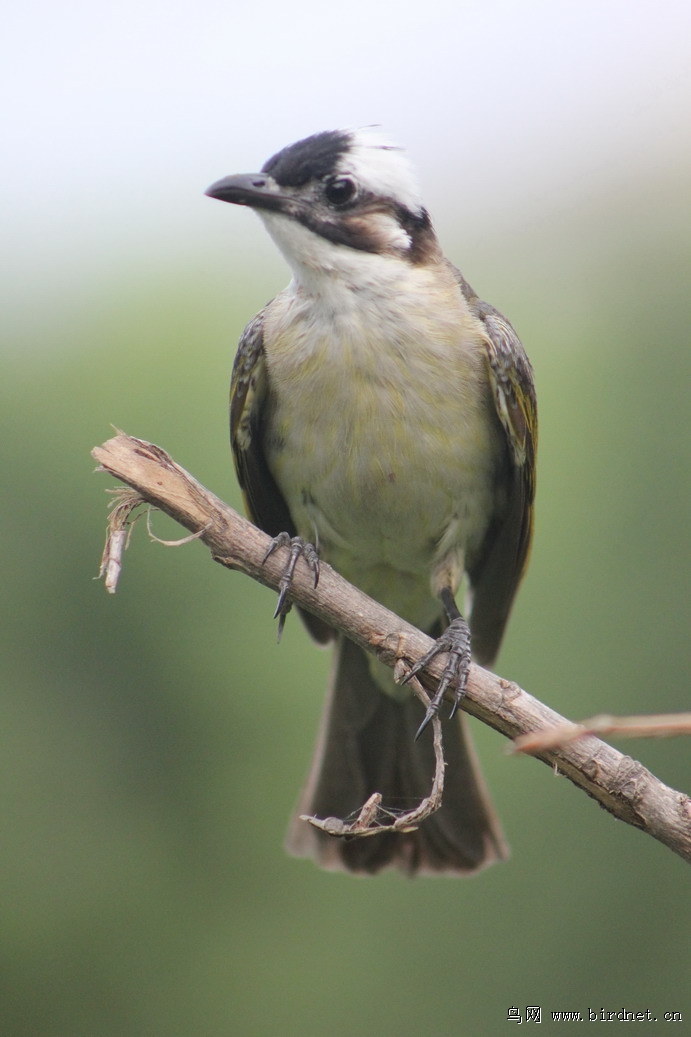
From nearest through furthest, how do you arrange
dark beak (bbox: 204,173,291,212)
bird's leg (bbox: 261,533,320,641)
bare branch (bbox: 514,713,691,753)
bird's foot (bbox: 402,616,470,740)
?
bare branch (bbox: 514,713,691,753) < bird's foot (bbox: 402,616,470,740) < bird's leg (bbox: 261,533,320,641) < dark beak (bbox: 204,173,291,212)

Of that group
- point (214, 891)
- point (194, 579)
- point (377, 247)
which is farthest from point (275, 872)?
point (377, 247)

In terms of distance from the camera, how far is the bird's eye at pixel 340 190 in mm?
4453

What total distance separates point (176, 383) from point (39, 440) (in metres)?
0.85

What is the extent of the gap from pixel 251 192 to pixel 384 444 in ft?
3.53

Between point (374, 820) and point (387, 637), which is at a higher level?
point (387, 637)

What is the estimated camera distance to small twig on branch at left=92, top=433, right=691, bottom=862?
10.8 feet

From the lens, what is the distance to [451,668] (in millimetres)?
4027

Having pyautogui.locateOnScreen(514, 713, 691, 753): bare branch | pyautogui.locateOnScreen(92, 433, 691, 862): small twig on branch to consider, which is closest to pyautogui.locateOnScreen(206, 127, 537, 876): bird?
pyautogui.locateOnScreen(92, 433, 691, 862): small twig on branch

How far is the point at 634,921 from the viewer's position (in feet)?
21.8

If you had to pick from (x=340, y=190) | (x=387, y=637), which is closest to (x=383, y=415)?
(x=340, y=190)

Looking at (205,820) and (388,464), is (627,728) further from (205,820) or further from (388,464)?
(205,820)

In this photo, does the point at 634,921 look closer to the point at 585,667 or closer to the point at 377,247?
the point at 585,667

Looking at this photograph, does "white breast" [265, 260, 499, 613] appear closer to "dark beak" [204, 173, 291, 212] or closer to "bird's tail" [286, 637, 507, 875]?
"dark beak" [204, 173, 291, 212]

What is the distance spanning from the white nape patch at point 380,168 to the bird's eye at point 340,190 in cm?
4
